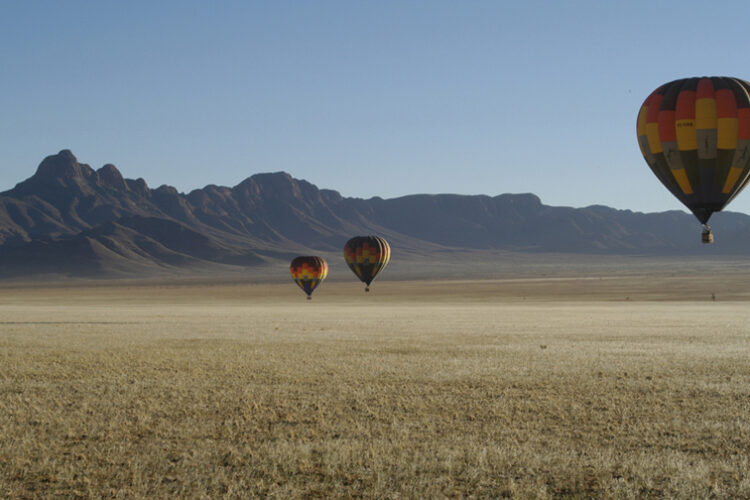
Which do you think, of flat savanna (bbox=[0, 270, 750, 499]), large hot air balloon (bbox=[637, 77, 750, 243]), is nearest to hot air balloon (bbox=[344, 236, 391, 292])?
large hot air balloon (bbox=[637, 77, 750, 243])

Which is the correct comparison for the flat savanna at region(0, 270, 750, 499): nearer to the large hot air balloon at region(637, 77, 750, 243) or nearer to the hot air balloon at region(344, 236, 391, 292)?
the large hot air balloon at region(637, 77, 750, 243)

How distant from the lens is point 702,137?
25547mm

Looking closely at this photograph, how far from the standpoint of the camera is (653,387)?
14.5 meters

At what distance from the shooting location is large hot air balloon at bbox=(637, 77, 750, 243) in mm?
25297

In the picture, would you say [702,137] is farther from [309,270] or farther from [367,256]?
[309,270]

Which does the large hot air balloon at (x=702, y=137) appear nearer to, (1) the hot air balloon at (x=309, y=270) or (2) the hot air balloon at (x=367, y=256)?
(2) the hot air balloon at (x=367, y=256)

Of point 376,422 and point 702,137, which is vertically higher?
point 702,137

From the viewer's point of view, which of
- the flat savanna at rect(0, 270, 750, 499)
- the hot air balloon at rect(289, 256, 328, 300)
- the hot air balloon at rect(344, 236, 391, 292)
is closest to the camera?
the flat savanna at rect(0, 270, 750, 499)

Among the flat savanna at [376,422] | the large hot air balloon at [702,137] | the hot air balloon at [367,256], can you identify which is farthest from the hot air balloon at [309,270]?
the flat savanna at [376,422]

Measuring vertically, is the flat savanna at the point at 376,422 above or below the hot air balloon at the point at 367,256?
below

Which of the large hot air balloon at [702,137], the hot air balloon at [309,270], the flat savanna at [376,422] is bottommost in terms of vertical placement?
the flat savanna at [376,422]

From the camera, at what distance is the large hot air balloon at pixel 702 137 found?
2530 centimetres

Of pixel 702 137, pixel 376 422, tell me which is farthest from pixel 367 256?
pixel 376 422

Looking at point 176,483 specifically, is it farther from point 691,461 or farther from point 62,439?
point 691,461
